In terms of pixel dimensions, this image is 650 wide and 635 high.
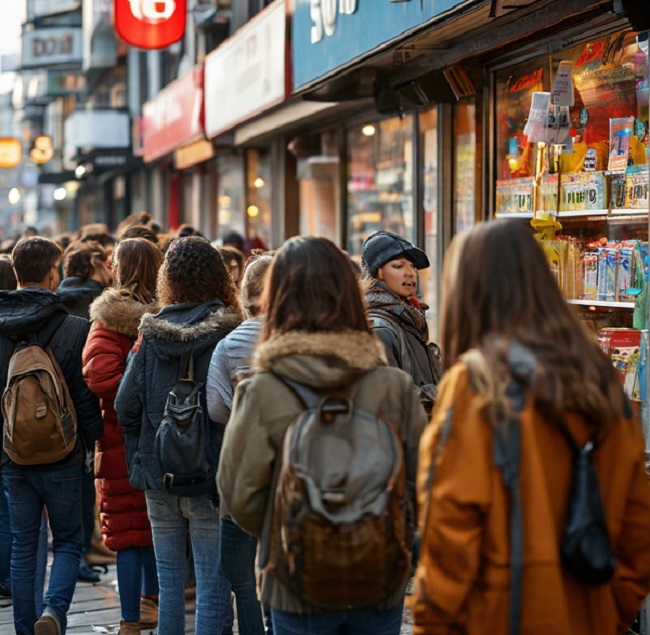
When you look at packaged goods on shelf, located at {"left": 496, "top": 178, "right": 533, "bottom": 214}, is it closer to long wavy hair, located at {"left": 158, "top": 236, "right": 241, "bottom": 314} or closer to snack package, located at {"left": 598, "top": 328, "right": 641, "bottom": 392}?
snack package, located at {"left": 598, "top": 328, "right": 641, "bottom": 392}

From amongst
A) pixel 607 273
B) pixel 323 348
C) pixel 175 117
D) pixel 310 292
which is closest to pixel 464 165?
pixel 607 273

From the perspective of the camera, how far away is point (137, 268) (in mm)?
6074

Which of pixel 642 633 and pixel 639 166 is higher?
pixel 639 166

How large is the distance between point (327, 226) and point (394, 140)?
2791mm

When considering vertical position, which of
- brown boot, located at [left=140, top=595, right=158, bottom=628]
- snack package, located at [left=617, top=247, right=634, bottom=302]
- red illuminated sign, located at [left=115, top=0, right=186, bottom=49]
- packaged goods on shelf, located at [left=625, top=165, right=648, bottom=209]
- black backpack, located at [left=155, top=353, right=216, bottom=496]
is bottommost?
brown boot, located at [left=140, top=595, right=158, bottom=628]

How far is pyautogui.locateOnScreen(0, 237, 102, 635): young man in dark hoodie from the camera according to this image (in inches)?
231

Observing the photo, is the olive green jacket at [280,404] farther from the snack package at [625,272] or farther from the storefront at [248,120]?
the storefront at [248,120]

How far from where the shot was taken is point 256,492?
3.62 meters

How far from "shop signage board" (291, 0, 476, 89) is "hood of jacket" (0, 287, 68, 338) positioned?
2625 millimetres

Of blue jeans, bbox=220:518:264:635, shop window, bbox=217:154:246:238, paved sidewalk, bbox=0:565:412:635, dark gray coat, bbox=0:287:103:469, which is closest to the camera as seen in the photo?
blue jeans, bbox=220:518:264:635

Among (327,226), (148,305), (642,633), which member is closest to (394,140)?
(327,226)

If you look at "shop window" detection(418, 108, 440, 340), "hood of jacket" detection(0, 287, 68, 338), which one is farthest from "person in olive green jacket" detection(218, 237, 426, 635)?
"shop window" detection(418, 108, 440, 340)

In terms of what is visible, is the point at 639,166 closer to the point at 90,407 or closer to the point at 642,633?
the point at 642,633

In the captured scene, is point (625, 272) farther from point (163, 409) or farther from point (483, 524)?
point (483, 524)
